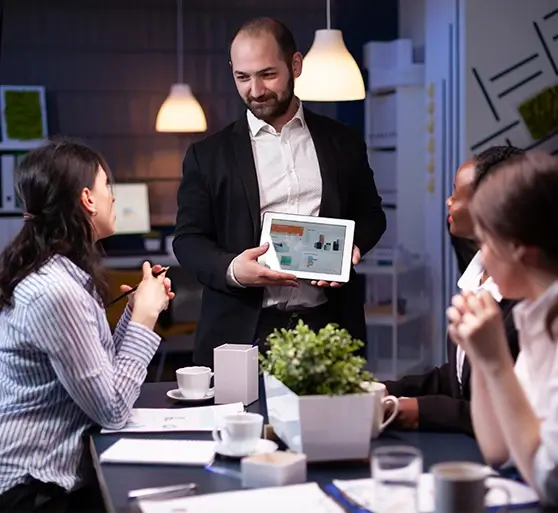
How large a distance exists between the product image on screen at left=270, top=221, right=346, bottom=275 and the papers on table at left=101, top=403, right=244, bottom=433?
74 cm

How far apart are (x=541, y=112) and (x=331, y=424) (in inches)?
167

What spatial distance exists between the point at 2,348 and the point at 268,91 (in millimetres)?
1316

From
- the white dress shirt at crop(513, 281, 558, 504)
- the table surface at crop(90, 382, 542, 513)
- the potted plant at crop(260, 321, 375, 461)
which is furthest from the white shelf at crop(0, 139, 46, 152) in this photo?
the white dress shirt at crop(513, 281, 558, 504)

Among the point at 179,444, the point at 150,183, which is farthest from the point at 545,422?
the point at 150,183

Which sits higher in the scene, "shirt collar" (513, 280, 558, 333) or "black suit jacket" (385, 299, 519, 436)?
"shirt collar" (513, 280, 558, 333)

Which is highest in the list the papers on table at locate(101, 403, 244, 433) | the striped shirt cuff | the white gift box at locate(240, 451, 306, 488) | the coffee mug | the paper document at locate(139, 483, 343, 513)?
the striped shirt cuff

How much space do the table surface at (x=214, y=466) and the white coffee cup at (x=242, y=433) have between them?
30 millimetres

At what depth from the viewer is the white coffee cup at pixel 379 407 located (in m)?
2.05

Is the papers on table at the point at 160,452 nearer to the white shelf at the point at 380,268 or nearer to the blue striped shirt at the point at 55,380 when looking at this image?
the blue striped shirt at the point at 55,380

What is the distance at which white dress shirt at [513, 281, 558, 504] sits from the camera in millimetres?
1584

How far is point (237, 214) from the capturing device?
3.24 metres

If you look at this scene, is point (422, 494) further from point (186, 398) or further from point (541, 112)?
point (541, 112)

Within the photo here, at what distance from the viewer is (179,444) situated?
6.83 feet

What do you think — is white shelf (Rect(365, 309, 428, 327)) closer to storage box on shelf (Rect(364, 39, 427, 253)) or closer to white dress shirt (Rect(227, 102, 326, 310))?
storage box on shelf (Rect(364, 39, 427, 253))
